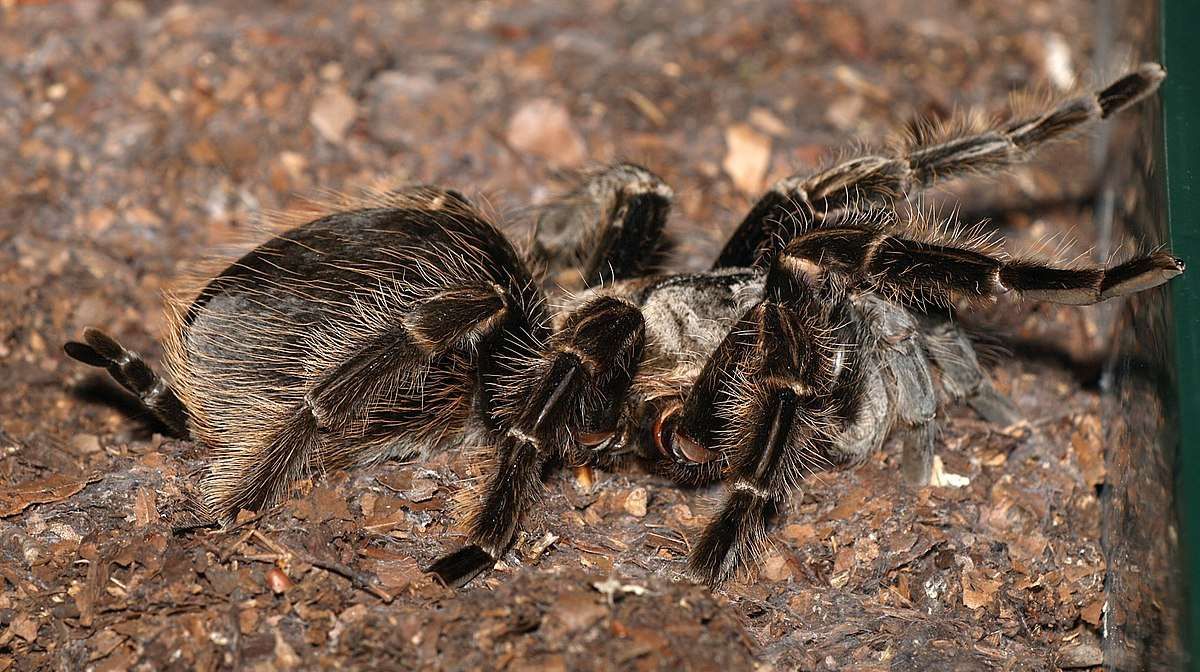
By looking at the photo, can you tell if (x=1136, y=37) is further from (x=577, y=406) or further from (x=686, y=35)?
(x=577, y=406)

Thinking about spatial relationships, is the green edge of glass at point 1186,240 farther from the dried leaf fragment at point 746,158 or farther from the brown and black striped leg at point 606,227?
the dried leaf fragment at point 746,158

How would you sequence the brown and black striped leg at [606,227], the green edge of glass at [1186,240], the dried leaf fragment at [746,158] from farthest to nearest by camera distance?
the dried leaf fragment at [746,158] → the brown and black striped leg at [606,227] → the green edge of glass at [1186,240]

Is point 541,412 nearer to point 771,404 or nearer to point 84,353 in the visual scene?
point 771,404

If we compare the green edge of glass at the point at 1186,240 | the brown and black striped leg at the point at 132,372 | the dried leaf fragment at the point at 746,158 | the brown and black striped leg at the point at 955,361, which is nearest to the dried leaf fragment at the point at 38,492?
the brown and black striped leg at the point at 132,372

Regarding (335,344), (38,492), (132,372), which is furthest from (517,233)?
(38,492)

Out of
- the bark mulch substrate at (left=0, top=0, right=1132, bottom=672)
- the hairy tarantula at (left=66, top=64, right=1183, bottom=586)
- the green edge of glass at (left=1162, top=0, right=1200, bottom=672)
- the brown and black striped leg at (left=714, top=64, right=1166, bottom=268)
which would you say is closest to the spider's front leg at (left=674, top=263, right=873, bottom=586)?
the hairy tarantula at (left=66, top=64, right=1183, bottom=586)

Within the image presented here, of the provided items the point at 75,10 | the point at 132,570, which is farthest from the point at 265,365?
the point at 75,10
